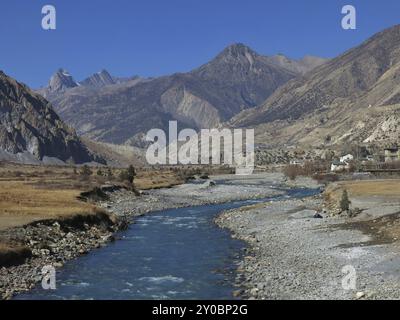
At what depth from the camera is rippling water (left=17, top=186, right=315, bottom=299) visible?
1332 inches

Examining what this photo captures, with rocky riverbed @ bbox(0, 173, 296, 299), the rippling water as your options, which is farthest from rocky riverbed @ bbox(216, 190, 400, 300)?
rocky riverbed @ bbox(0, 173, 296, 299)

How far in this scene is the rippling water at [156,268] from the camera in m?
33.8

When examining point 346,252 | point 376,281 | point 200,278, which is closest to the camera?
point 376,281

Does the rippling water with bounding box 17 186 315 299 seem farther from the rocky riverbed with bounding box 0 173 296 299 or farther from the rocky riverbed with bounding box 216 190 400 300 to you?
the rocky riverbed with bounding box 216 190 400 300

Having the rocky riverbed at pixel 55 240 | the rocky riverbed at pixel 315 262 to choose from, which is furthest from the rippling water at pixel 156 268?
the rocky riverbed at pixel 315 262

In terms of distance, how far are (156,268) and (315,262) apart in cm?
1185

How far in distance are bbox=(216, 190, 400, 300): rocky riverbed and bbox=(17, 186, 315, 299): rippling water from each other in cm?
181

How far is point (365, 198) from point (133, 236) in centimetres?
3543

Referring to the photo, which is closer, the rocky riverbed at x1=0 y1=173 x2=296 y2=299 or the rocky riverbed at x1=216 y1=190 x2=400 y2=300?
the rocky riverbed at x1=216 y1=190 x2=400 y2=300

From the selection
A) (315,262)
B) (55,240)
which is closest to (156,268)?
(315,262)

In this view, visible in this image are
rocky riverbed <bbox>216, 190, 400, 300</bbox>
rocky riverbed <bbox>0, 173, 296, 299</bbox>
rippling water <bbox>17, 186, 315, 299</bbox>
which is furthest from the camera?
rocky riverbed <bbox>0, 173, 296, 299</bbox>
